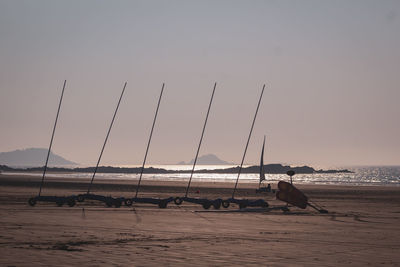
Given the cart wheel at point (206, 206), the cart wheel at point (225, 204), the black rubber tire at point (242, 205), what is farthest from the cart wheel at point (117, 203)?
the black rubber tire at point (242, 205)

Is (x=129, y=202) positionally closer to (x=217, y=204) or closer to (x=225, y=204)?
(x=217, y=204)

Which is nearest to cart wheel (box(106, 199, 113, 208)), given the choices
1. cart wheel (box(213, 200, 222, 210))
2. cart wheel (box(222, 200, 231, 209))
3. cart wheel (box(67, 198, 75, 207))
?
cart wheel (box(67, 198, 75, 207))

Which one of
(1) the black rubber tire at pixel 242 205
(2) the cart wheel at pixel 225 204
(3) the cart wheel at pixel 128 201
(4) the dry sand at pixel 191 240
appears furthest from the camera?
(2) the cart wheel at pixel 225 204

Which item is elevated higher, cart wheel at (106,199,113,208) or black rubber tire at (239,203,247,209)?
black rubber tire at (239,203,247,209)

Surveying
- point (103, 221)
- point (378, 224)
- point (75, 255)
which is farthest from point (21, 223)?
point (378, 224)

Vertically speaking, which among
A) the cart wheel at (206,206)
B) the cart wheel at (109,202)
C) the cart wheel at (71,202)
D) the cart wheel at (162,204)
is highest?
the cart wheel at (206,206)

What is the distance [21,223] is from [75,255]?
25.1 ft

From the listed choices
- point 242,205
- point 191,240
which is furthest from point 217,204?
point 191,240

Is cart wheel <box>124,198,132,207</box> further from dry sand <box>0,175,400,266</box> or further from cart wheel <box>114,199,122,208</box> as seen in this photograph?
dry sand <box>0,175,400,266</box>

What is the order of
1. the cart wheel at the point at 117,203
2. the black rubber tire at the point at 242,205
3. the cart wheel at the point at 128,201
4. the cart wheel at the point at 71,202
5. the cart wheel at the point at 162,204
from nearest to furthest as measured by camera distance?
the cart wheel at the point at 71,202 < the cart wheel at the point at 117,203 < the black rubber tire at the point at 242,205 < the cart wheel at the point at 162,204 < the cart wheel at the point at 128,201

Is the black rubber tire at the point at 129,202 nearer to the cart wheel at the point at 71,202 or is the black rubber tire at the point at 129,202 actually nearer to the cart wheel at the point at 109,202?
the cart wheel at the point at 109,202

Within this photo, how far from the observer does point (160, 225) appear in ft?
68.1

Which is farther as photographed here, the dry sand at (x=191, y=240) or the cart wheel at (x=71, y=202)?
the cart wheel at (x=71, y=202)

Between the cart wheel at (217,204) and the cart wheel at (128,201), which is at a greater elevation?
the cart wheel at (217,204)
